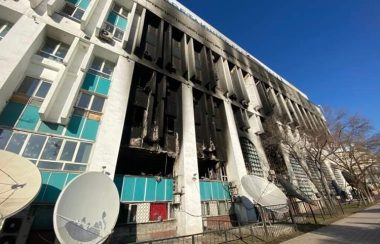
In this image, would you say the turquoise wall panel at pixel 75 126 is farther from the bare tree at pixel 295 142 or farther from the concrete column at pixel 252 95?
the concrete column at pixel 252 95

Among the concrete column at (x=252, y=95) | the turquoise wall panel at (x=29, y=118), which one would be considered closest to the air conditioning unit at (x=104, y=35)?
the turquoise wall panel at (x=29, y=118)

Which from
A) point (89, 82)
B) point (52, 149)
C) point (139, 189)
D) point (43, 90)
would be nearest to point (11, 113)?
point (43, 90)

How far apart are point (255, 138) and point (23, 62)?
2852cm

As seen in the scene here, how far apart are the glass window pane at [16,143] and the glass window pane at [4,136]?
0.20 meters

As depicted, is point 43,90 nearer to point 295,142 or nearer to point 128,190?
point 128,190

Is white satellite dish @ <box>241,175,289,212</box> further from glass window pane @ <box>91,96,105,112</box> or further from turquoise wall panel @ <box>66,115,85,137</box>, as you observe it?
glass window pane @ <box>91,96,105,112</box>

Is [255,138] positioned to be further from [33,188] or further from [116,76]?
[33,188]

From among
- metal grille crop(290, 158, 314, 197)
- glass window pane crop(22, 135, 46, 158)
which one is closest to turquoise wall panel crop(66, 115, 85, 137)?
glass window pane crop(22, 135, 46, 158)

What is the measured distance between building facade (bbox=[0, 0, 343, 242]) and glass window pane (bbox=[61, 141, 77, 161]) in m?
0.06

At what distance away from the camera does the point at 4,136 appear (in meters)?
11.1

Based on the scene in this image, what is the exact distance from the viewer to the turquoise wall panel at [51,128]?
12.4 m

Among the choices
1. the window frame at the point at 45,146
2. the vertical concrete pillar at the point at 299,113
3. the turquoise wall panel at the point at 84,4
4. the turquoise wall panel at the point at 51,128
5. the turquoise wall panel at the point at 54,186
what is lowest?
the turquoise wall panel at the point at 54,186

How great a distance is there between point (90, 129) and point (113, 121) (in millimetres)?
1765

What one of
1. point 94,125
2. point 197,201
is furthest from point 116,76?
point 197,201
